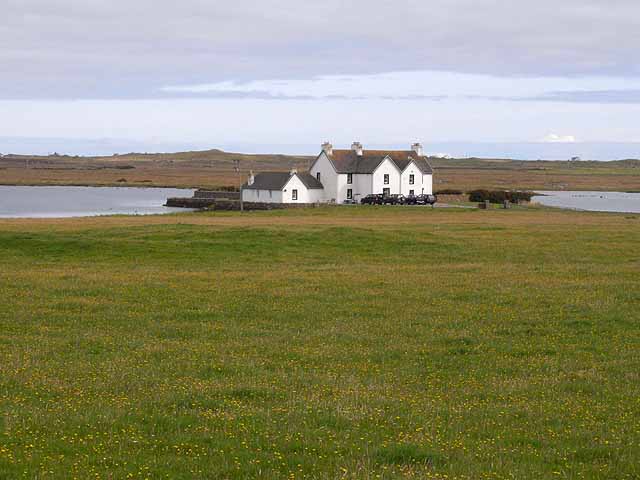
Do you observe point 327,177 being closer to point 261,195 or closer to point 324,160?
point 324,160

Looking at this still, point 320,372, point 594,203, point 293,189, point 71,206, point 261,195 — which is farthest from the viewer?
point 594,203

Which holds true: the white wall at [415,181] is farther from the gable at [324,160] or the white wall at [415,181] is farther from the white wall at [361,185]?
the gable at [324,160]

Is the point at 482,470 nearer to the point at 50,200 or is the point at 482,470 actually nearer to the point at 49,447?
the point at 49,447

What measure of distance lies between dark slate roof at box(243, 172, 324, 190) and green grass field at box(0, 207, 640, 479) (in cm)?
7546

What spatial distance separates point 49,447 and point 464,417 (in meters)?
5.46

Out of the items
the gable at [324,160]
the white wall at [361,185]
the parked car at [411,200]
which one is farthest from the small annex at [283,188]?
the parked car at [411,200]

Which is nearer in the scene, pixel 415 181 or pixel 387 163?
pixel 387 163

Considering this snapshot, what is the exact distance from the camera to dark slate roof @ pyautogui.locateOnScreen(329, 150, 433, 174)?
11188cm

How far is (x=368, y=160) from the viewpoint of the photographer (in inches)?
4471

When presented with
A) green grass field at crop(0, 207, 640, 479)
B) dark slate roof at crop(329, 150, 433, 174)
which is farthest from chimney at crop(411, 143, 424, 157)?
green grass field at crop(0, 207, 640, 479)

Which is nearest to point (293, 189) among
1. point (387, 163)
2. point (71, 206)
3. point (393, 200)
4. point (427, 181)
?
point (393, 200)

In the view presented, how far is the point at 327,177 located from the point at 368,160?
19.0 feet

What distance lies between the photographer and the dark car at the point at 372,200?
10800 cm

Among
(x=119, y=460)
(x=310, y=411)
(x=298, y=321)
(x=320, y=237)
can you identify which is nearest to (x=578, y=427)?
(x=310, y=411)
